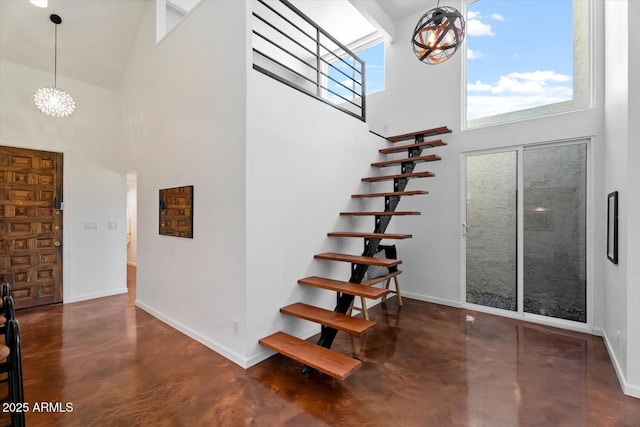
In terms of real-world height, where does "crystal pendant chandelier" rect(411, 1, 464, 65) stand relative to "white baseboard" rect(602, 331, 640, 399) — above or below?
above

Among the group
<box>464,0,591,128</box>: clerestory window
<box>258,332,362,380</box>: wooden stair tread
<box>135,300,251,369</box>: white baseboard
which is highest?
<box>464,0,591,128</box>: clerestory window

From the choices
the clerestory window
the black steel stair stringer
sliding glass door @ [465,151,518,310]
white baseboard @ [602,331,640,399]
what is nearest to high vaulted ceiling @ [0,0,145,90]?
the black steel stair stringer

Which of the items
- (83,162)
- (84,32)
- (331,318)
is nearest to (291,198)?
(331,318)

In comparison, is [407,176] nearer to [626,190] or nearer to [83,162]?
[626,190]

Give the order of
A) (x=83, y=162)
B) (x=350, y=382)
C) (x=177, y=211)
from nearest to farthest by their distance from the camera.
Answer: (x=350, y=382) < (x=177, y=211) < (x=83, y=162)

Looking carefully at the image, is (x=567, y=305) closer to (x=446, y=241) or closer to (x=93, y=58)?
(x=446, y=241)

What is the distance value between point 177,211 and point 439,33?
10.6 ft

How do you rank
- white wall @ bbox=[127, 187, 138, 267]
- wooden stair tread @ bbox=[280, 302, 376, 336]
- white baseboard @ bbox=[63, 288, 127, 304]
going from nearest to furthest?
wooden stair tread @ bbox=[280, 302, 376, 336], white baseboard @ bbox=[63, 288, 127, 304], white wall @ bbox=[127, 187, 138, 267]

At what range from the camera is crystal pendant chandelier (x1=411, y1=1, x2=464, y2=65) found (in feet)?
7.94

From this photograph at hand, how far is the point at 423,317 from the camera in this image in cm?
379

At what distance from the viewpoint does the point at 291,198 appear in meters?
3.00

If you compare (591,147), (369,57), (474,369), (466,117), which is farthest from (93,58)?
(591,147)

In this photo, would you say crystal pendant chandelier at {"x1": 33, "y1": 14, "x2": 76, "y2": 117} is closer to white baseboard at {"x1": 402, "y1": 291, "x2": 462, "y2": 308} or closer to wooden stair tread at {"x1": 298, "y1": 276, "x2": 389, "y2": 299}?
wooden stair tread at {"x1": 298, "y1": 276, "x2": 389, "y2": 299}

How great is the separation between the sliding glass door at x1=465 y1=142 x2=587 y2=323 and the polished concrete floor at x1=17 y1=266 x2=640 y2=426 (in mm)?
490
